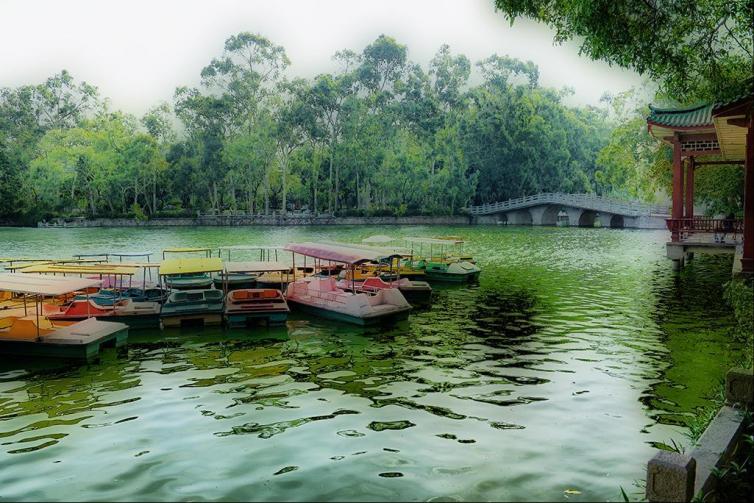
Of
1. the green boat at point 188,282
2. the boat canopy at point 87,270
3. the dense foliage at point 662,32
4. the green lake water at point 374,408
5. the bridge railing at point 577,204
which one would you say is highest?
the dense foliage at point 662,32

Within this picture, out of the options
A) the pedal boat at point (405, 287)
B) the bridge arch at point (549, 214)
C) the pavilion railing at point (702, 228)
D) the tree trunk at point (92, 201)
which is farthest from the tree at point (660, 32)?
the tree trunk at point (92, 201)

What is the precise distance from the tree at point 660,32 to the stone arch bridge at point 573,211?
5258 cm

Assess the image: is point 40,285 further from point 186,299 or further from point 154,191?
point 154,191

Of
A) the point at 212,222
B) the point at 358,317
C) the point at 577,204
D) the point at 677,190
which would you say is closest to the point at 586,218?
the point at 577,204

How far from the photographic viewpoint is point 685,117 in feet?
76.9

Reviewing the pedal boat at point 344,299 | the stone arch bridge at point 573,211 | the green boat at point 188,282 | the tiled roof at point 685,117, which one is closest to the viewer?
the pedal boat at point 344,299

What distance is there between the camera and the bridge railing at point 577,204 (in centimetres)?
6594

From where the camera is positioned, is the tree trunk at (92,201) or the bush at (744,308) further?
the tree trunk at (92,201)

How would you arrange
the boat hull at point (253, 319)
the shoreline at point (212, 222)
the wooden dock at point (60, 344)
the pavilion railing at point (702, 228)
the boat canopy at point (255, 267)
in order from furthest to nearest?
the shoreline at point (212, 222)
the pavilion railing at point (702, 228)
the boat canopy at point (255, 267)
the boat hull at point (253, 319)
the wooden dock at point (60, 344)

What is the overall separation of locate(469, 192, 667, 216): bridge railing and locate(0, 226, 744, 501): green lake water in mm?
49787

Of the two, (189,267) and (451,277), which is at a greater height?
(189,267)

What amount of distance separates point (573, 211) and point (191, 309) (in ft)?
205

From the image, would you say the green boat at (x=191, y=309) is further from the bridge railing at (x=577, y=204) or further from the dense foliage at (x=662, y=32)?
the bridge railing at (x=577, y=204)

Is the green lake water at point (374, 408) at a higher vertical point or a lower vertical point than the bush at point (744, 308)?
lower
